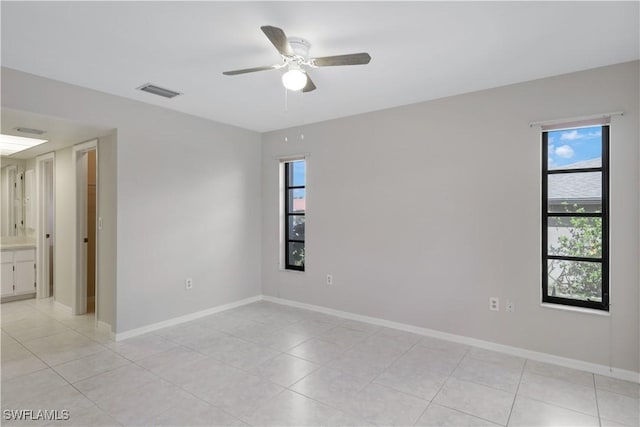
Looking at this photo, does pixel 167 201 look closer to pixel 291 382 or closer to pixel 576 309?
pixel 291 382

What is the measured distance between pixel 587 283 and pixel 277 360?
2897mm

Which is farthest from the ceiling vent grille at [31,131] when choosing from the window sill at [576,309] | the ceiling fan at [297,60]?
the window sill at [576,309]

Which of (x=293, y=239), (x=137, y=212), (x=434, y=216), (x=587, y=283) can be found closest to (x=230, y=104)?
(x=137, y=212)

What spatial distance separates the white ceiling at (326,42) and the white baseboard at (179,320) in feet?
8.49

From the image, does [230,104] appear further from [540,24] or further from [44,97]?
[540,24]

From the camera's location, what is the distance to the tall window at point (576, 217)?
2.95 m

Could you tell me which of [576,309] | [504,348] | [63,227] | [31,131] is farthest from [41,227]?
[576,309]

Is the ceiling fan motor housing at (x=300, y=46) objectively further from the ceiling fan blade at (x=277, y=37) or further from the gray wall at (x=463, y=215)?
the gray wall at (x=463, y=215)

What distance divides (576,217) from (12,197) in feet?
28.4

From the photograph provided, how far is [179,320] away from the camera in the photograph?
4.18m

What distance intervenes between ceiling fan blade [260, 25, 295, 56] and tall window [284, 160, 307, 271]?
2.79 metres

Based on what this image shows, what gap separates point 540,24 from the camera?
2.24 m

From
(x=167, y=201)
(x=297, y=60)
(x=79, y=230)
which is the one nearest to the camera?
(x=297, y=60)

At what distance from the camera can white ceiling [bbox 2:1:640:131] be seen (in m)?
2.09
